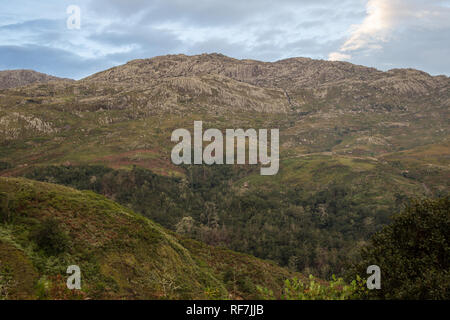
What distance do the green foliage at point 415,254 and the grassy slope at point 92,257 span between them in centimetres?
1732

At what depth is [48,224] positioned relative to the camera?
81.8 feet

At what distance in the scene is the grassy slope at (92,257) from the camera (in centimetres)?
2030

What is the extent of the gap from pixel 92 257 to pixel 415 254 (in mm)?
34226

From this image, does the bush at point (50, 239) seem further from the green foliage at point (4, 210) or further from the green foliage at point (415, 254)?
the green foliage at point (415, 254)

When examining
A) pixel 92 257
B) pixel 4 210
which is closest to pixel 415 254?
pixel 92 257

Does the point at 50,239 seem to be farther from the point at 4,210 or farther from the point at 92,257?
the point at 4,210

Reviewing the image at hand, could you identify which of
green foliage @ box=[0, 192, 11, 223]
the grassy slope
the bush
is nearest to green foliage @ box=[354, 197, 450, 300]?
the grassy slope

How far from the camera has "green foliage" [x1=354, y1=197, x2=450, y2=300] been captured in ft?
79.6

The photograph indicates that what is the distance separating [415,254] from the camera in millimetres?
31266

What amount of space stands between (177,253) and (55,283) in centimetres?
2172

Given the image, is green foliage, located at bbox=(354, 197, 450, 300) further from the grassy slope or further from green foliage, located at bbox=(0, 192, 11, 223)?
green foliage, located at bbox=(0, 192, 11, 223)
